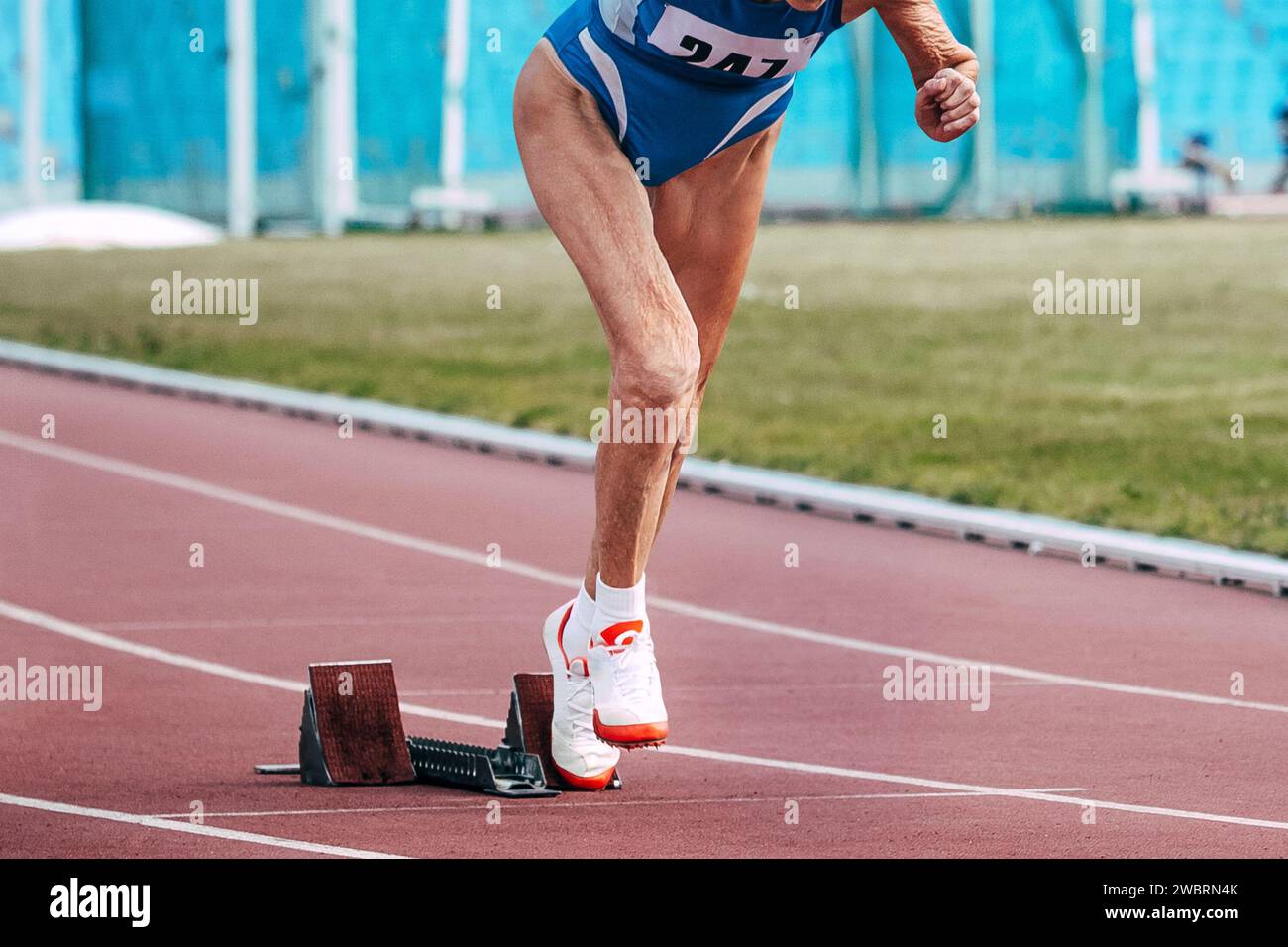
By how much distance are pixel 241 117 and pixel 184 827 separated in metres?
28.6

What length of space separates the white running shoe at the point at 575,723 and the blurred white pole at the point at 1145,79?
24.2 meters

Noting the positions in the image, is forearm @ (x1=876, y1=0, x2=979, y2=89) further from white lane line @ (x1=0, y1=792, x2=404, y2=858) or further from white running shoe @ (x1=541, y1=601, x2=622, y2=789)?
white lane line @ (x1=0, y1=792, x2=404, y2=858)

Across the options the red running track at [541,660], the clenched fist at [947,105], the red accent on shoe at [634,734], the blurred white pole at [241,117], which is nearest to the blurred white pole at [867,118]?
the blurred white pole at [241,117]

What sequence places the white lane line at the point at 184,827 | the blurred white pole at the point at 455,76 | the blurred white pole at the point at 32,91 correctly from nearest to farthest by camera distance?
the white lane line at the point at 184,827 < the blurred white pole at the point at 455,76 < the blurred white pole at the point at 32,91

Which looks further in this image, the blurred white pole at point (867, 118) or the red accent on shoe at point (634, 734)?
the blurred white pole at point (867, 118)

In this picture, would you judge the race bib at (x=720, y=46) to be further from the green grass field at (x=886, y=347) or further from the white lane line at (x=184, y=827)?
the green grass field at (x=886, y=347)

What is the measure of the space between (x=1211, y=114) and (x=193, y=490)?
1982cm

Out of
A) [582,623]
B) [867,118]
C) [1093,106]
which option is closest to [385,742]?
[582,623]

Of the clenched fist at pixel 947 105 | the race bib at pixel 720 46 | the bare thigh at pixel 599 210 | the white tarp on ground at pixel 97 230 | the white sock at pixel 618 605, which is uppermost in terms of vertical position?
the white tarp on ground at pixel 97 230

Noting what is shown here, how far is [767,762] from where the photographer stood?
5.94 meters

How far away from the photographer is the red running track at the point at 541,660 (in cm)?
510

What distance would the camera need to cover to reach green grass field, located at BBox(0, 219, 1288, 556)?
12.5 m
